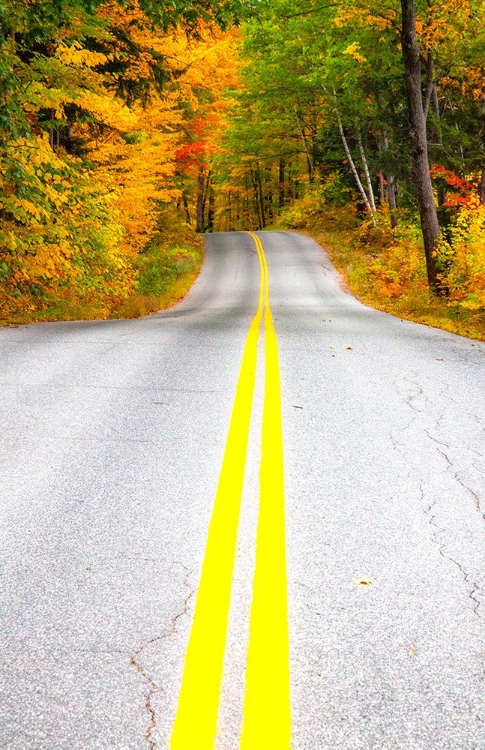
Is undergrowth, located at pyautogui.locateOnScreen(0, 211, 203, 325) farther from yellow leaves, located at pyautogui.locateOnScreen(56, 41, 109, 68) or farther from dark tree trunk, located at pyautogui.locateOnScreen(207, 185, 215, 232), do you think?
dark tree trunk, located at pyautogui.locateOnScreen(207, 185, 215, 232)

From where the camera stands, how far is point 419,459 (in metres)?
3.79

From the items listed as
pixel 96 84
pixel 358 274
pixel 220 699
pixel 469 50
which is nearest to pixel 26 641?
pixel 220 699

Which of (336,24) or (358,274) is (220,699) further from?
(358,274)

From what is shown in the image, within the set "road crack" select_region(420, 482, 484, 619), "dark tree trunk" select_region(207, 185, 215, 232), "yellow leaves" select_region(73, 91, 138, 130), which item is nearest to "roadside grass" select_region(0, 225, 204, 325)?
"yellow leaves" select_region(73, 91, 138, 130)

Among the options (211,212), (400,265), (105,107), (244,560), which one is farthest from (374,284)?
(211,212)

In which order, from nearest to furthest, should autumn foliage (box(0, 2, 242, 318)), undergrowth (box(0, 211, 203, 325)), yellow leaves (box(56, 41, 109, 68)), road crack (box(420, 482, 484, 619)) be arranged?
road crack (box(420, 482, 484, 619)), autumn foliage (box(0, 2, 242, 318)), yellow leaves (box(56, 41, 109, 68)), undergrowth (box(0, 211, 203, 325))

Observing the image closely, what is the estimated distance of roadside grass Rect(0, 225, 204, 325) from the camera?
13.9 meters

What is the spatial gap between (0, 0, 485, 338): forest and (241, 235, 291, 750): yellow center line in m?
7.08

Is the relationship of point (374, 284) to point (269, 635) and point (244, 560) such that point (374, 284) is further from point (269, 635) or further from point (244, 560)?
point (269, 635)

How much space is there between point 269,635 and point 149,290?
1929 cm

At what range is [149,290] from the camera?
20.5 metres

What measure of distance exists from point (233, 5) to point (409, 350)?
23.3ft

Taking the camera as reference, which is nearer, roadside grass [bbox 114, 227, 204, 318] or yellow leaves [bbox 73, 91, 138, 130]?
yellow leaves [bbox 73, 91, 138, 130]

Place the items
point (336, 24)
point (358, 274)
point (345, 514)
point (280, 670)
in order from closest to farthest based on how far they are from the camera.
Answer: point (280, 670) < point (345, 514) < point (336, 24) < point (358, 274)
